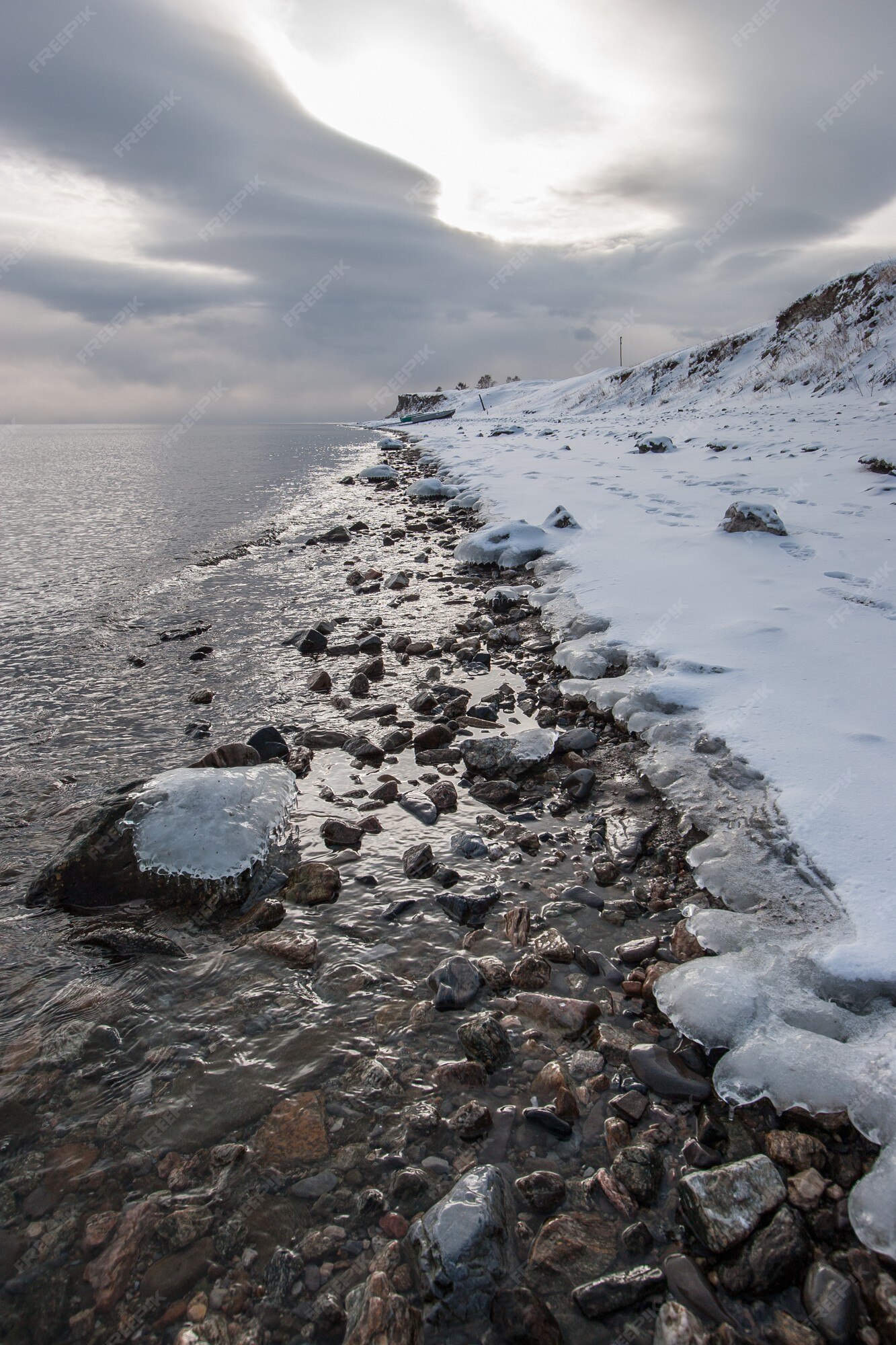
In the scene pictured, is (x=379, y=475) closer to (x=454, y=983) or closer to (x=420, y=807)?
(x=420, y=807)

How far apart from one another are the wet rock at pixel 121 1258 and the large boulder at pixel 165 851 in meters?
1.26

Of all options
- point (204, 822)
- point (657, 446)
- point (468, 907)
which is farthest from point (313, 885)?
point (657, 446)

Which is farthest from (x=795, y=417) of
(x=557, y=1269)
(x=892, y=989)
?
(x=557, y=1269)

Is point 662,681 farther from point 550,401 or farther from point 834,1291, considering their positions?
point 550,401

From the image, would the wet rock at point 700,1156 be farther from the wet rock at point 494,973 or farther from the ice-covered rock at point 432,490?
the ice-covered rock at point 432,490

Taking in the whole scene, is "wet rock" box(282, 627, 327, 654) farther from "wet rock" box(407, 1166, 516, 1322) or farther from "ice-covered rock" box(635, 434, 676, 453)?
"ice-covered rock" box(635, 434, 676, 453)

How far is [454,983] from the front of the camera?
249 cm

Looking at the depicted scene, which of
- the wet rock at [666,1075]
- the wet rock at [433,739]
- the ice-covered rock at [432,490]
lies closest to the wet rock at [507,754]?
the wet rock at [433,739]

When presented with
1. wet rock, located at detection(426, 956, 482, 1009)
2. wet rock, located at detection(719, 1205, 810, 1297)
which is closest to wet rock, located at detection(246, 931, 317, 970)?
wet rock, located at detection(426, 956, 482, 1009)

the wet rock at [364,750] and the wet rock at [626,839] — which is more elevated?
the wet rock at [364,750]

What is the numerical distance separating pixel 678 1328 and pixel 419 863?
6.39ft

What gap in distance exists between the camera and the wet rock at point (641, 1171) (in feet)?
5.85

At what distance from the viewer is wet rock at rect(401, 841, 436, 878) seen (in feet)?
10.5

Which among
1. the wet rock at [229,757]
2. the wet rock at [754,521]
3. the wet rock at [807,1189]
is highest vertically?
the wet rock at [754,521]
